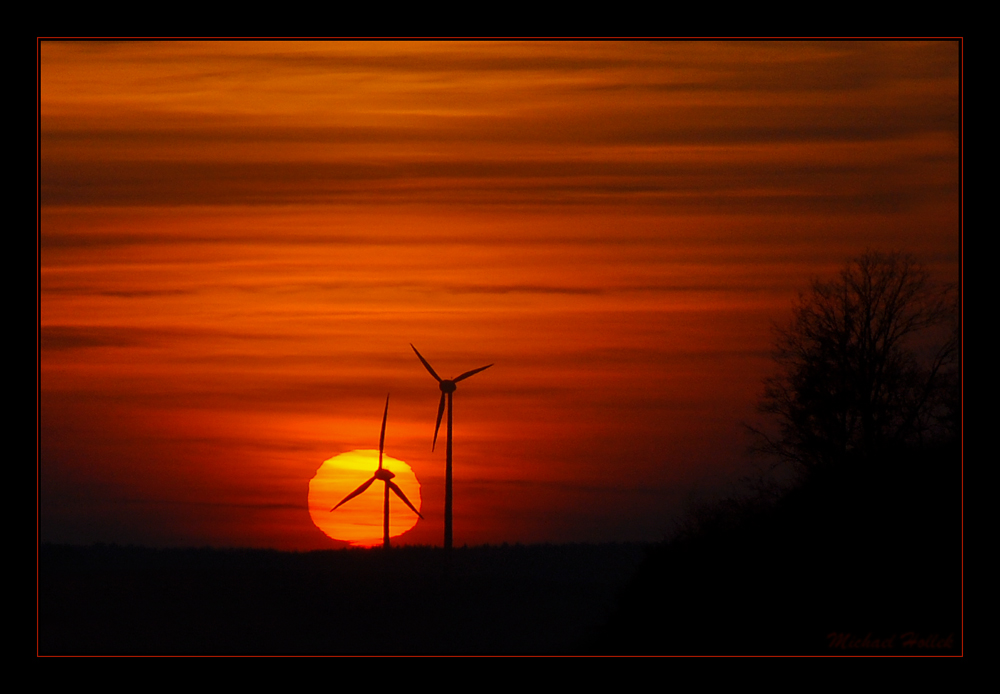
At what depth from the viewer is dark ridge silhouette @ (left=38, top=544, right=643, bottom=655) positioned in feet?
204

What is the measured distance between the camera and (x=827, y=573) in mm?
38531

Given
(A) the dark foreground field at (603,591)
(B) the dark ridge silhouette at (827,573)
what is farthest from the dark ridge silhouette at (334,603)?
(B) the dark ridge silhouette at (827,573)

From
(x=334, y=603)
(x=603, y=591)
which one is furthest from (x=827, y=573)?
(x=334, y=603)

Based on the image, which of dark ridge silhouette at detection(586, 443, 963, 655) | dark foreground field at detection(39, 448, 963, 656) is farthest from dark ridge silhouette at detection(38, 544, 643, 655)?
dark ridge silhouette at detection(586, 443, 963, 655)

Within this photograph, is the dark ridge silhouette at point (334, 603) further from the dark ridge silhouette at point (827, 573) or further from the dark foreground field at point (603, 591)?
the dark ridge silhouette at point (827, 573)

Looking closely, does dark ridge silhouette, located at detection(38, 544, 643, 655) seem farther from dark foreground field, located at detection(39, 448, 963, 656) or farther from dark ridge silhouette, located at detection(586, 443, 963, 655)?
dark ridge silhouette, located at detection(586, 443, 963, 655)

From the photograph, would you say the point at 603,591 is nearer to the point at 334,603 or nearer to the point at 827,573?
the point at 334,603

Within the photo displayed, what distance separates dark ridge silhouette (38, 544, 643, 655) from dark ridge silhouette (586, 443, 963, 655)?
8780 mm

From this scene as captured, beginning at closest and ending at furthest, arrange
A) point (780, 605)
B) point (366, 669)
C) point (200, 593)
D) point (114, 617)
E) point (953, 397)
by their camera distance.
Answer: point (366, 669) < point (780, 605) < point (953, 397) < point (114, 617) < point (200, 593)

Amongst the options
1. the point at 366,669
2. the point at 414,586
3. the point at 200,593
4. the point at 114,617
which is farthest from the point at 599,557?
the point at 366,669

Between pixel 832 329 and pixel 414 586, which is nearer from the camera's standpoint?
pixel 832 329

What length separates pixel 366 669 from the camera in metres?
35.3
